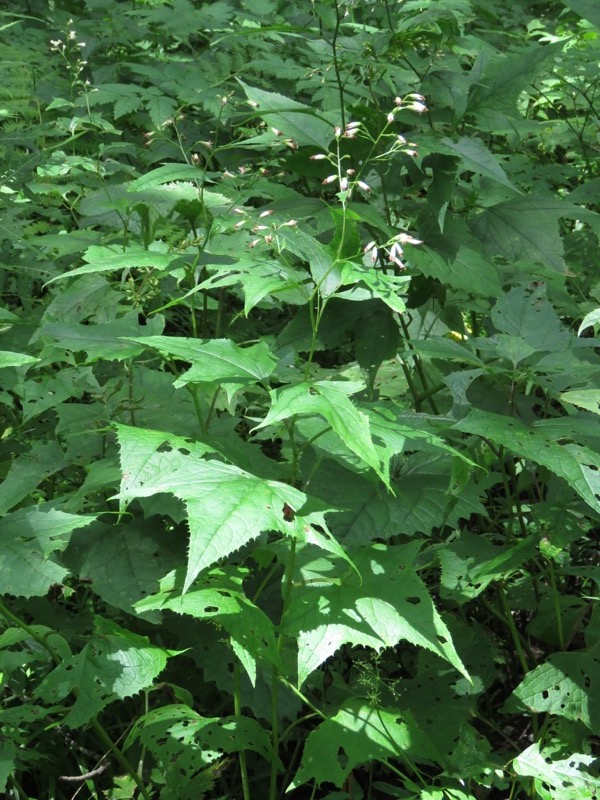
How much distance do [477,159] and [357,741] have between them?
144 cm

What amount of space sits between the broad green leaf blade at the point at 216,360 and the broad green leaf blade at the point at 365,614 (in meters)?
0.44

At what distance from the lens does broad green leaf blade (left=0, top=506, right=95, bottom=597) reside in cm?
158

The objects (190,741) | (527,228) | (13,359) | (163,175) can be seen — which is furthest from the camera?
(527,228)

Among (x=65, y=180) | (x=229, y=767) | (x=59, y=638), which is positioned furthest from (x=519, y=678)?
(x=65, y=180)

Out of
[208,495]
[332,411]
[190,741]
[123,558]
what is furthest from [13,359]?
[190,741]

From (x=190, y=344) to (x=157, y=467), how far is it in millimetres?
239

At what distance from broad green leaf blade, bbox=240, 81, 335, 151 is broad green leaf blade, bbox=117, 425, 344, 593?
1.08m

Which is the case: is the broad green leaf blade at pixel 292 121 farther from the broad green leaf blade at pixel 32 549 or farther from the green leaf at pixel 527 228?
the broad green leaf blade at pixel 32 549

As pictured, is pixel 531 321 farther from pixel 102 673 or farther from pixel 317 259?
pixel 102 673

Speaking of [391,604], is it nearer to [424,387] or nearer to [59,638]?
[59,638]

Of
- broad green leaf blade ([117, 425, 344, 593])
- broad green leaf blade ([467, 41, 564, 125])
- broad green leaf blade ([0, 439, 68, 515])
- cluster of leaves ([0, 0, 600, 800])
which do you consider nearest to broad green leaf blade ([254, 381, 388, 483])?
cluster of leaves ([0, 0, 600, 800])

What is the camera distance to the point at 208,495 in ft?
4.35

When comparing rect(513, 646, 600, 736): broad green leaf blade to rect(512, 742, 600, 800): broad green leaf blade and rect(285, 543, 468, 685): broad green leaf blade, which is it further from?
rect(285, 543, 468, 685): broad green leaf blade

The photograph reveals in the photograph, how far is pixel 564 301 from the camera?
2750mm
